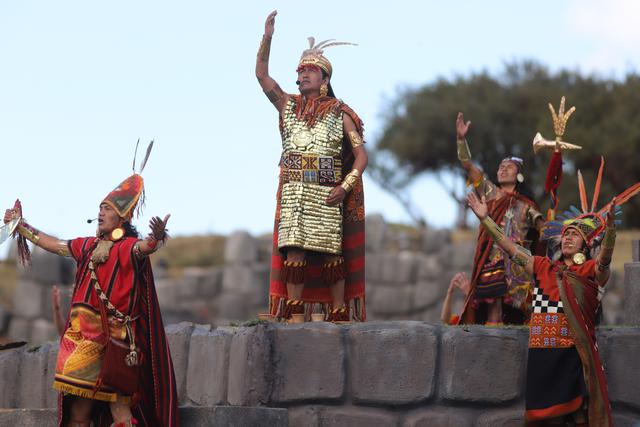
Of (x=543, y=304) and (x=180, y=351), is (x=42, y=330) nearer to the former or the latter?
(x=180, y=351)

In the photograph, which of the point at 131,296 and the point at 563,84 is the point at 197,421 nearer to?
the point at 131,296

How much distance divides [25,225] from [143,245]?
891mm

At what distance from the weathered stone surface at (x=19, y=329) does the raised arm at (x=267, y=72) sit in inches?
646

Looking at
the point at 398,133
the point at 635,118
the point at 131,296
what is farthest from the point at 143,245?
the point at 398,133

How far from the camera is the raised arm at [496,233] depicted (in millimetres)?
8836

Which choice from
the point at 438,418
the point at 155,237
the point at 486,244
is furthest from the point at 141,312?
the point at 486,244

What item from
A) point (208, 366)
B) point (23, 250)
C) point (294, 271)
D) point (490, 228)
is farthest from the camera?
point (294, 271)

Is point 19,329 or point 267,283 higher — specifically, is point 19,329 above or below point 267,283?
below

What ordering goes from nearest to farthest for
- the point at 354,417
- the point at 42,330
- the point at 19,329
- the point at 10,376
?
the point at 354,417, the point at 10,376, the point at 42,330, the point at 19,329

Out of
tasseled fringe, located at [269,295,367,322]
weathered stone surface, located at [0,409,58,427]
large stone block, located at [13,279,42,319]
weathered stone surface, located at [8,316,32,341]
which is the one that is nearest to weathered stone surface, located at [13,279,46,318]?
large stone block, located at [13,279,42,319]

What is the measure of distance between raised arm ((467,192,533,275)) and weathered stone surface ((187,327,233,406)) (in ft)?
6.20

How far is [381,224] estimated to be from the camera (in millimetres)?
29000

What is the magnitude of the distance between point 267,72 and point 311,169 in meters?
0.82

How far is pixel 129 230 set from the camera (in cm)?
898
